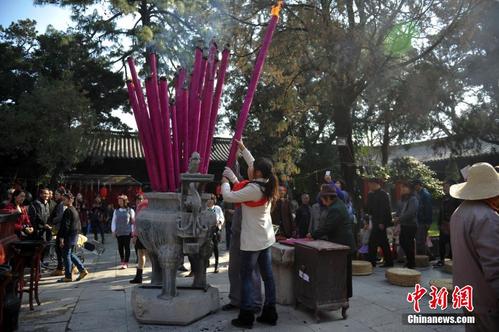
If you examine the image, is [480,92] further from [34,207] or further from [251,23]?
[34,207]

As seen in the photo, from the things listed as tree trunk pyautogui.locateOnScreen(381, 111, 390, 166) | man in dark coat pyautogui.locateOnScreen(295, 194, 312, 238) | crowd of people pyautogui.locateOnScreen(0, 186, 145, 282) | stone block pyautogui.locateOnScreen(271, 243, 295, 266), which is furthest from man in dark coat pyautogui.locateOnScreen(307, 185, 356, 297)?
tree trunk pyautogui.locateOnScreen(381, 111, 390, 166)

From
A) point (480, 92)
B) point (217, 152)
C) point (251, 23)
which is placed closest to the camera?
point (251, 23)

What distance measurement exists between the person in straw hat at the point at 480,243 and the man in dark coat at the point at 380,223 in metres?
4.90

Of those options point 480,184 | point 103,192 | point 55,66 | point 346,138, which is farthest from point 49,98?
point 480,184

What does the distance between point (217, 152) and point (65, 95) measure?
10.4m

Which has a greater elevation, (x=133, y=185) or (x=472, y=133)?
(x=472, y=133)

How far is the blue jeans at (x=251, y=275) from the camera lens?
3.89 metres

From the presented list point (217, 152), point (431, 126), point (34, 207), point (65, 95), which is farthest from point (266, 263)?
point (217, 152)

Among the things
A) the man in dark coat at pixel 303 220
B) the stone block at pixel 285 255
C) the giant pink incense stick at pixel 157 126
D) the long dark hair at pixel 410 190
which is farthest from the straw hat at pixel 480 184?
the man in dark coat at pixel 303 220

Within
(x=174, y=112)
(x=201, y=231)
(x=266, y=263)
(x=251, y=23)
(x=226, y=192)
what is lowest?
(x=266, y=263)

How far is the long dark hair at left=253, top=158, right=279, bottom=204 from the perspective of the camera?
3.97m

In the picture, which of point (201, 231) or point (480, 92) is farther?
point (480, 92)

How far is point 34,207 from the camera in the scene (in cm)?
762

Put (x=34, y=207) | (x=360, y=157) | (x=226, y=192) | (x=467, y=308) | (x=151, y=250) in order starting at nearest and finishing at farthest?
(x=467, y=308), (x=226, y=192), (x=151, y=250), (x=34, y=207), (x=360, y=157)
